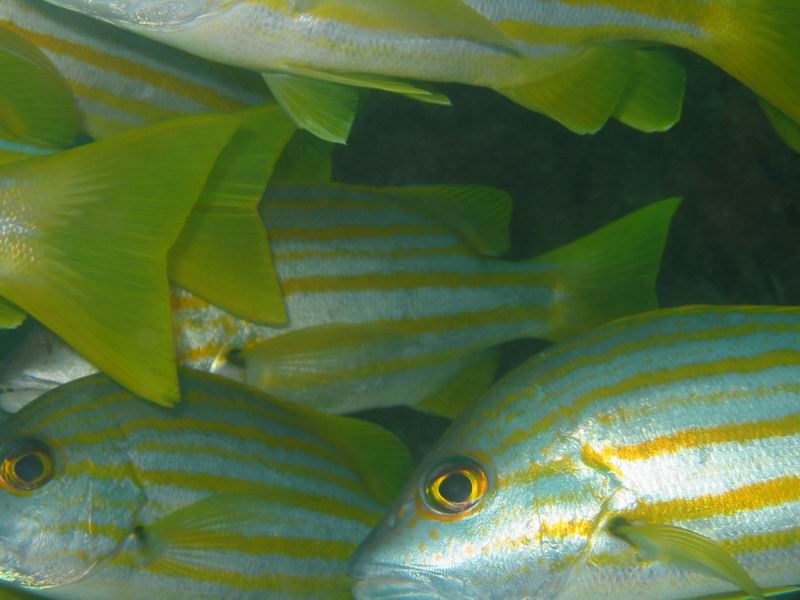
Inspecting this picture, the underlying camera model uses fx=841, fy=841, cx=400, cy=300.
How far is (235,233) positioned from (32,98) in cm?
61

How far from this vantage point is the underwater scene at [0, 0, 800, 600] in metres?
1.61

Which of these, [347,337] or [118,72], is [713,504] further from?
[118,72]

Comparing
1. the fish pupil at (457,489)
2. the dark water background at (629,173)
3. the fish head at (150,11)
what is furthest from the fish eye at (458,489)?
the dark water background at (629,173)

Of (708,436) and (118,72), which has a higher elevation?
(118,72)

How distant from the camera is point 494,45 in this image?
183 cm

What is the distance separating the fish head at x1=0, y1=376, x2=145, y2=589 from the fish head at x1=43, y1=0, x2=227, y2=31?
916 millimetres

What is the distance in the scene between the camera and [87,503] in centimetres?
190

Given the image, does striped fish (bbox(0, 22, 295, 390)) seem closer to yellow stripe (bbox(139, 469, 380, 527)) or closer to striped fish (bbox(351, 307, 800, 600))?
yellow stripe (bbox(139, 469, 380, 527))

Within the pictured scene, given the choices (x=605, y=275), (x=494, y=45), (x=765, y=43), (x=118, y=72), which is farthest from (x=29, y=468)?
(x=765, y=43)

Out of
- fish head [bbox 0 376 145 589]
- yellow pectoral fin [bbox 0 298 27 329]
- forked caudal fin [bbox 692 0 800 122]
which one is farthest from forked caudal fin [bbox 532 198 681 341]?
yellow pectoral fin [bbox 0 298 27 329]

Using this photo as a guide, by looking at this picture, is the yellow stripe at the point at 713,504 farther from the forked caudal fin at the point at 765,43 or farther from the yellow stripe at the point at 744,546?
the forked caudal fin at the point at 765,43

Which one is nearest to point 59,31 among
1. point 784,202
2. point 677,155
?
point 677,155

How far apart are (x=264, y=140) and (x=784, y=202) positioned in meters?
2.46

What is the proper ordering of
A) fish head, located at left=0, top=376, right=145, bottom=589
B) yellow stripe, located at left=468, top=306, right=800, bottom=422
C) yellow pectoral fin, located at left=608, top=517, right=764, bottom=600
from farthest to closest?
1. fish head, located at left=0, top=376, right=145, bottom=589
2. yellow stripe, located at left=468, top=306, right=800, bottom=422
3. yellow pectoral fin, located at left=608, top=517, right=764, bottom=600
